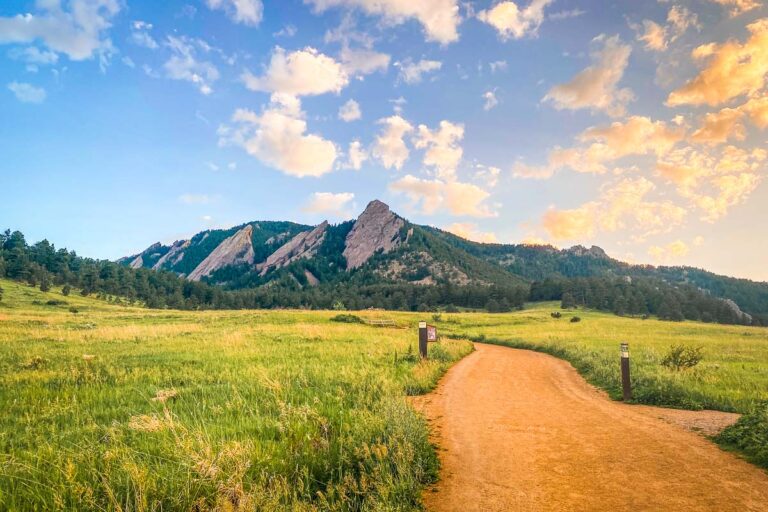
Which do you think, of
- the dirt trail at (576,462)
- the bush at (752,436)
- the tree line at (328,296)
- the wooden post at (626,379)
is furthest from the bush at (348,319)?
the tree line at (328,296)

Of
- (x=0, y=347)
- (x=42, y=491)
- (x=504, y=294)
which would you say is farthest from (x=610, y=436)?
(x=504, y=294)

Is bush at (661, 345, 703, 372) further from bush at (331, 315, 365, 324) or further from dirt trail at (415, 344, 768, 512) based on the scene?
bush at (331, 315, 365, 324)

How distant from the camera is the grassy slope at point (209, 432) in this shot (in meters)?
5.05

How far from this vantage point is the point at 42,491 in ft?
17.1

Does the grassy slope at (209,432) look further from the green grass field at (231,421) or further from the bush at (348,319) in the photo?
the bush at (348,319)

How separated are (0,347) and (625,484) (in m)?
25.1

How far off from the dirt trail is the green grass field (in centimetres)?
73

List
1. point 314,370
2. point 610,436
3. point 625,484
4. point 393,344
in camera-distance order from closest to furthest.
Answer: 1. point 625,484
2. point 610,436
3. point 314,370
4. point 393,344

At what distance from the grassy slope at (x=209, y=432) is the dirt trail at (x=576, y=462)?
32.1 inches

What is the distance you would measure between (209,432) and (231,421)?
66cm

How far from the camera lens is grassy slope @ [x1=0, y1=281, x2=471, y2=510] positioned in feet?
16.6

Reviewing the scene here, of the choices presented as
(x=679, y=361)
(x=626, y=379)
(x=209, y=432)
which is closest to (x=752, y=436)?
(x=626, y=379)

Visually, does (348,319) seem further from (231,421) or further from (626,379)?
(231,421)

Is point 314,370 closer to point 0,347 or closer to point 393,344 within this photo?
point 393,344
